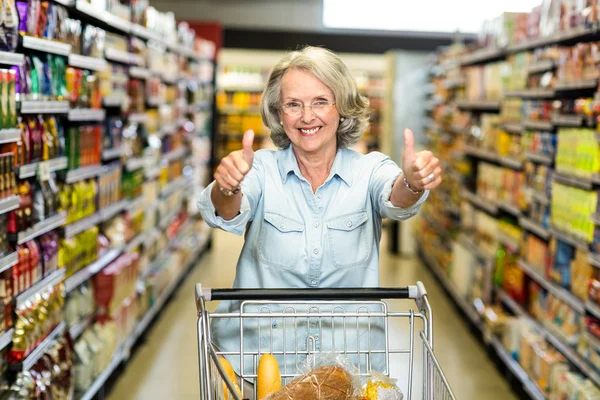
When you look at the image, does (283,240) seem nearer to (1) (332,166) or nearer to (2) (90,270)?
(1) (332,166)

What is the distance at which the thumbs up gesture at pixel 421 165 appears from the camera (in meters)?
2.05

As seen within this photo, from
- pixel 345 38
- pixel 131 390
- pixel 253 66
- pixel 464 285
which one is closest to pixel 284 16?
pixel 345 38

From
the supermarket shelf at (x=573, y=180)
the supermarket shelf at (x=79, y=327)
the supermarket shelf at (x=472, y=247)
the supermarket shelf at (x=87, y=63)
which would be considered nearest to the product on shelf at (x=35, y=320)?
the supermarket shelf at (x=79, y=327)

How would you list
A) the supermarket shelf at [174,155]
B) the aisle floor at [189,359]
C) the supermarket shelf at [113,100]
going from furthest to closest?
1. the supermarket shelf at [174,155]
2. the aisle floor at [189,359]
3. the supermarket shelf at [113,100]

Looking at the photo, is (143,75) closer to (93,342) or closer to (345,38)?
(93,342)

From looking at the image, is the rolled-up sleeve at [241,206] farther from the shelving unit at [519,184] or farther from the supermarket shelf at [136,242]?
the supermarket shelf at [136,242]

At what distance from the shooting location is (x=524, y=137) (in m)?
5.87

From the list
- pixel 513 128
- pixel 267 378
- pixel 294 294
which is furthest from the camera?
pixel 513 128

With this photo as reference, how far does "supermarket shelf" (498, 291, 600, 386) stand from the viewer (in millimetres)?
4227

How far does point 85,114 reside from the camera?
460 centimetres

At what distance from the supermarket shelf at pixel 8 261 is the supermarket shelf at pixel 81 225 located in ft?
2.92

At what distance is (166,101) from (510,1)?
235 inches

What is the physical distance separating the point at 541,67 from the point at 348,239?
135 inches

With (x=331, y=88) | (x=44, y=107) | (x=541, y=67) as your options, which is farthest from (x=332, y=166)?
(x=541, y=67)
